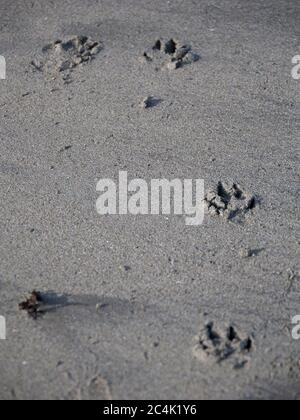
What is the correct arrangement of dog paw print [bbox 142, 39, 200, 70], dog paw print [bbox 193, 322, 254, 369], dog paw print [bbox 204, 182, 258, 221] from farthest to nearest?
dog paw print [bbox 142, 39, 200, 70]
dog paw print [bbox 204, 182, 258, 221]
dog paw print [bbox 193, 322, 254, 369]

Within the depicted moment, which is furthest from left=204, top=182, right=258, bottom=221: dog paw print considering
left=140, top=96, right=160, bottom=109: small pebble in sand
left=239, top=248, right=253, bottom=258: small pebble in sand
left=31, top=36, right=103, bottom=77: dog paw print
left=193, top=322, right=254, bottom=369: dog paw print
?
left=31, top=36, right=103, bottom=77: dog paw print

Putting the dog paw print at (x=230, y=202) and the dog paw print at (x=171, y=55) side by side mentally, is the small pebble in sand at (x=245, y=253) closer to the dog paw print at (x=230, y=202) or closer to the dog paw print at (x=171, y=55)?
the dog paw print at (x=230, y=202)

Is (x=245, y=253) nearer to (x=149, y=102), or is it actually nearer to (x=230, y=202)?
(x=230, y=202)

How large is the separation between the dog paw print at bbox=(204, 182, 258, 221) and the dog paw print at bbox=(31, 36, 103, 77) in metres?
1.42

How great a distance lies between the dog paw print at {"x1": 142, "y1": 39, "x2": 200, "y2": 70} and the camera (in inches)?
136

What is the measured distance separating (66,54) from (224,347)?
7.60 feet

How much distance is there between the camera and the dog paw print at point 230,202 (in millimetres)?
2764

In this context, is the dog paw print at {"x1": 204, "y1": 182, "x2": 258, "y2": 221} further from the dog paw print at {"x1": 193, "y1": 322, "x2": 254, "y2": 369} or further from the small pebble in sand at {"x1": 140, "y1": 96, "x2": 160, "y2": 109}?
the small pebble in sand at {"x1": 140, "y1": 96, "x2": 160, "y2": 109}

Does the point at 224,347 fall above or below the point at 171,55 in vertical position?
below

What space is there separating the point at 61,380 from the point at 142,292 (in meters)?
0.56

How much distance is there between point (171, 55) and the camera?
3.51 meters

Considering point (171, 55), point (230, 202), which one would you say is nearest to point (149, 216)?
point (230, 202)

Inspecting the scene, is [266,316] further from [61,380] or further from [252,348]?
[61,380]

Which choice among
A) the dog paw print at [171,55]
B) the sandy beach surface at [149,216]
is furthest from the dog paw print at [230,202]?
the dog paw print at [171,55]
